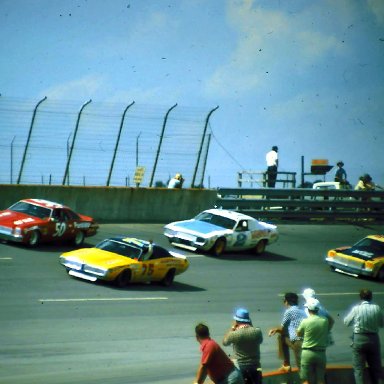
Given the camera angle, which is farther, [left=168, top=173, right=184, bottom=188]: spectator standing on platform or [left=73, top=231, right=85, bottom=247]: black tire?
[left=168, top=173, right=184, bottom=188]: spectator standing on platform

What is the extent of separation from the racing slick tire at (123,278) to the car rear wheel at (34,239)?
392cm

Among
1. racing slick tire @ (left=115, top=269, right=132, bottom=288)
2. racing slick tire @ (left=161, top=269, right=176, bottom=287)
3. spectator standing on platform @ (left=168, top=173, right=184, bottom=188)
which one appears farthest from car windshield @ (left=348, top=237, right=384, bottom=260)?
spectator standing on platform @ (left=168, top=173, right=184, bottom=188)

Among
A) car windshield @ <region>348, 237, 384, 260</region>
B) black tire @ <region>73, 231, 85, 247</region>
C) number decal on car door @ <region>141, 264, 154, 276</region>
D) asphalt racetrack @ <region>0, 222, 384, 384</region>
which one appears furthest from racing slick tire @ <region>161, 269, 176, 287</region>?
car windshield @ <region>348, 237, 384, 260</region>

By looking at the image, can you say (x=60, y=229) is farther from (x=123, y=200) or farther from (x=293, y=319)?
(x=293, y=319)

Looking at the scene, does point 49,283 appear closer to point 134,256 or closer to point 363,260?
point 134,256

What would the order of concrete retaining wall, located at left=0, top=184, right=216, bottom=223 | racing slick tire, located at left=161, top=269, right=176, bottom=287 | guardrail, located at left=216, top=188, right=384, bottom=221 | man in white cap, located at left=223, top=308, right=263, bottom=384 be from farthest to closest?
guardrail, located at left=216, top=188, right=384, bottom=221
concrete retaining wall, located at left=0, top=184, right=216, bottom=223
racing slick tire, located at left=161, top=269, right=176, bottom=287
man in white cap, located at left=223, top=308, right=263, bottom=384

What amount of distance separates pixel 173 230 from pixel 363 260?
4922 millimetres

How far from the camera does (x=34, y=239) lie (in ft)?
73.4

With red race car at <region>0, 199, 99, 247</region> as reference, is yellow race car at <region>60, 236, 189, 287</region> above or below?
below

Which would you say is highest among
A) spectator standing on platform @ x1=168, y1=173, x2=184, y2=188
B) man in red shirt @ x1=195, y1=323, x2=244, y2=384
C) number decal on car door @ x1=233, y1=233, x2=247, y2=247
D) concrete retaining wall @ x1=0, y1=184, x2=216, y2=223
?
spectator standing on platform @ x1=168, y1=173, x2=184, y2=188

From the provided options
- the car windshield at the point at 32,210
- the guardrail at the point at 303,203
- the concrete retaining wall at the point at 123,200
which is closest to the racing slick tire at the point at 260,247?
the guardrail at the point at 303,203

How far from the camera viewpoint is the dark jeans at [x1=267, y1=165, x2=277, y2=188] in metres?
32.3

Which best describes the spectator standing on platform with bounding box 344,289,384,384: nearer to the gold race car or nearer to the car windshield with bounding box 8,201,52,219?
the gold race car

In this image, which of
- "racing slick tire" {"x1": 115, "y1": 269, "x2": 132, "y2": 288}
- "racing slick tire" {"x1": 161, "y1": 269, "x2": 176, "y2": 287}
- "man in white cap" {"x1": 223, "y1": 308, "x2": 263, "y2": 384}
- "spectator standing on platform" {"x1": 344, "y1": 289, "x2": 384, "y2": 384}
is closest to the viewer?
"man in white cap" {"x1": 223, "y1": 308, "x2": 263, "y2": 384}
